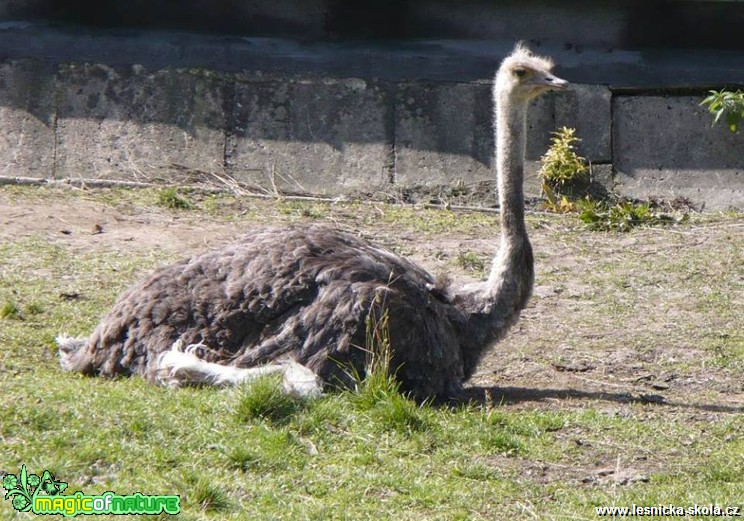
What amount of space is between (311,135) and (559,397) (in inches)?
228

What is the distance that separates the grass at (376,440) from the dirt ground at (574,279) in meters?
0.04

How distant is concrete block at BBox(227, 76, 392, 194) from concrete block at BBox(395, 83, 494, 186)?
162 mm

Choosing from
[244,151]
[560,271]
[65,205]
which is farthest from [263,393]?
[244,151]

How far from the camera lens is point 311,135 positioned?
12.5 metres

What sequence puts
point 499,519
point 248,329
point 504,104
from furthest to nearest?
point 504,104
point 248,329
point 499,519

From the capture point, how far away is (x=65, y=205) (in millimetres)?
11281

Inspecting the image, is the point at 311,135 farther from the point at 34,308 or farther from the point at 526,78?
the point at 526,78

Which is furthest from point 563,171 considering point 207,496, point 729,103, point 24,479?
point 24,479

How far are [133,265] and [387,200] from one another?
3.11 m

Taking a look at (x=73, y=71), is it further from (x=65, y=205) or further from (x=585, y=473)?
(x=585, y=473)

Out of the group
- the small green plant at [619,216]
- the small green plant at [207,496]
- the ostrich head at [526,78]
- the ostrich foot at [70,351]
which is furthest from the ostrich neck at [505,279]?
the small green plant at [619,216]

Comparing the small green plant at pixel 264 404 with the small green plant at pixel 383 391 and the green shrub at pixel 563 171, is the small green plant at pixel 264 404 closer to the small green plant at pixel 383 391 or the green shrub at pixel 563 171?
the small green plant at pixel 383 391

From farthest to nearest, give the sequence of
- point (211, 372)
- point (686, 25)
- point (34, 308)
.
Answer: point (686, 25) → point (34, 308) → point (211, 372)

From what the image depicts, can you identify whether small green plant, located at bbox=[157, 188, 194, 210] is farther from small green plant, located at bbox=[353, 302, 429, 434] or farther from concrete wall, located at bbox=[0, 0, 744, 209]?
small green plant, located at bbox=[353, 302, 429, 434]
